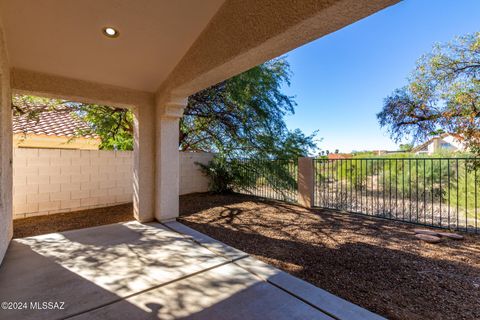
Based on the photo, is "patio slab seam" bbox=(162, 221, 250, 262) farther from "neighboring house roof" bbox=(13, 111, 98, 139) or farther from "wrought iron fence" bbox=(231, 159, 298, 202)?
"neighboring house roof" bbox=(13, 111, 98, 139)

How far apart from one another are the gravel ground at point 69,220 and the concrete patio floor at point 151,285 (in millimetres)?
666

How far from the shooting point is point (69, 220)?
15.2 feet

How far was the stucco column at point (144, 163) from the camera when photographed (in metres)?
4.46

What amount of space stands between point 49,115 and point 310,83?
1075 centimetres

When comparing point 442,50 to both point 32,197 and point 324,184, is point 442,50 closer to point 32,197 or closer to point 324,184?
point 324,184

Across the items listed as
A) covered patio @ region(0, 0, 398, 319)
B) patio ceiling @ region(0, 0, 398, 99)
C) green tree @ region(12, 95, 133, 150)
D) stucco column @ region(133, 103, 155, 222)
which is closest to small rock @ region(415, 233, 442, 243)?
covered patio @ region(0, 0, 398, 319)

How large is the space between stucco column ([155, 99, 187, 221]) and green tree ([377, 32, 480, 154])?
18.5 feet

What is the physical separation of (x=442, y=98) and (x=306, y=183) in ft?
11.9

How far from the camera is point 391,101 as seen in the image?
6203mm

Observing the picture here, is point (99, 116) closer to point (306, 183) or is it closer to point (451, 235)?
point (306, 183)

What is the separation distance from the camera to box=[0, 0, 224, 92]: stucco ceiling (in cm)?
253

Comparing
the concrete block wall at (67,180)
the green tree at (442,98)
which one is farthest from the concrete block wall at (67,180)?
the green tree at (442,98)

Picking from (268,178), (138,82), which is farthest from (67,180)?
(268,178)

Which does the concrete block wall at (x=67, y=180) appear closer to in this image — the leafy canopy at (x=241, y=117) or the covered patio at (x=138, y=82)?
the leafy canopy at (x=241, y=117)
